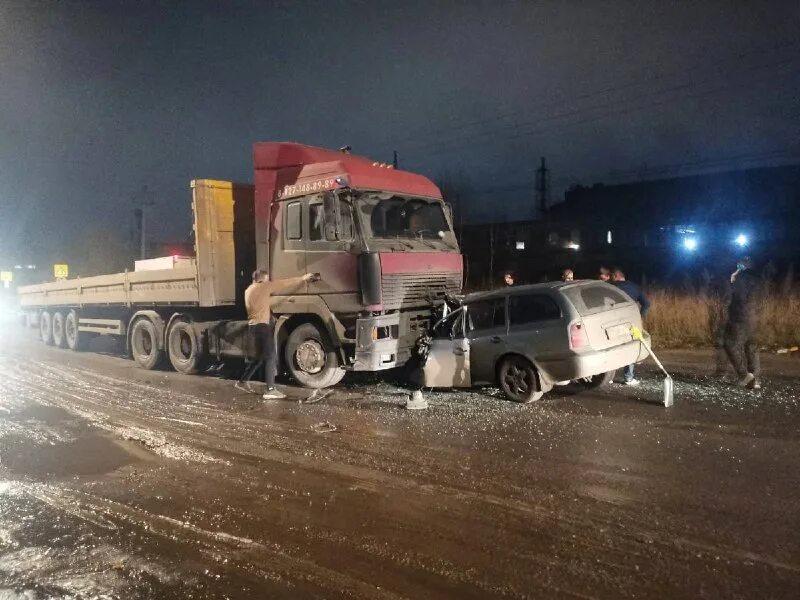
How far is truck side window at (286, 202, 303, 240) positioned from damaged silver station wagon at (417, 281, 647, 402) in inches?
98.7

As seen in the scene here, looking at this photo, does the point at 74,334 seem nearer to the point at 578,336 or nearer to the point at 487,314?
the point at 487,314

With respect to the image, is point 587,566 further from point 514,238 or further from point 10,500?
point 514,238

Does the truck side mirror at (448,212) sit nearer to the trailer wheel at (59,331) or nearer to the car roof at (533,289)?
the car roof at (533,289)

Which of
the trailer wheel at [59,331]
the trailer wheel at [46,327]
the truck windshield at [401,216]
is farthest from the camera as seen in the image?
the trailer wheel at [46,327]

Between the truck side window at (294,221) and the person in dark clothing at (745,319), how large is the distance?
19.8 feet

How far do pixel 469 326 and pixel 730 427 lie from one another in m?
3.31

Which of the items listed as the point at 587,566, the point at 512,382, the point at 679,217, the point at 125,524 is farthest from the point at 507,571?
the point at 679,217

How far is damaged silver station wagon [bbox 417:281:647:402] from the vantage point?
7.41m

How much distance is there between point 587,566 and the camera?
3531 mm

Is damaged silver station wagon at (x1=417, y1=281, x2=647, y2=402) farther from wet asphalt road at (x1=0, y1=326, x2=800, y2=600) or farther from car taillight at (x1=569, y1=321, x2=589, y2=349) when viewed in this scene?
wet asphalt road at (x1=0, y1=326, x2=800, y2=600)

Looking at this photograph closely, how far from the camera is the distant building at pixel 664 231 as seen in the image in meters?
37.0

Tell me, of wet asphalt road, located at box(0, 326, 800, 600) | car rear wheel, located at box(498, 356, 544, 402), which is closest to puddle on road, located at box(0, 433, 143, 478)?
wet asphalt road, located at box(0, 326, 800, 600)

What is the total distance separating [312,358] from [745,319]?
5.98 metres

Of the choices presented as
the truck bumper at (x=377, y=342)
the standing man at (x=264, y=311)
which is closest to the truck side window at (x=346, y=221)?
the standing man at (x=264, y=311)
